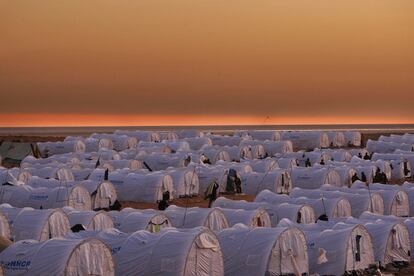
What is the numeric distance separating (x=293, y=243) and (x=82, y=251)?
7169 millimetres

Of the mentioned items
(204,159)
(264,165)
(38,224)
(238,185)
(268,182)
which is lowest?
(238,185)

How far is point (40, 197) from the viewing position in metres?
39.1

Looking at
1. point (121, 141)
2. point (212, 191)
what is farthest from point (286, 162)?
point (121, 141)

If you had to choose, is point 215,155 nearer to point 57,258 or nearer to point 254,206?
point 254,206

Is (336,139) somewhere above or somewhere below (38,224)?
above

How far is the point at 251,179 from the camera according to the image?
49.2 meters

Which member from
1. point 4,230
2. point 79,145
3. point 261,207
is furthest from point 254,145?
point 4,230

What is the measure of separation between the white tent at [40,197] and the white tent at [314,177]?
48.1 ft

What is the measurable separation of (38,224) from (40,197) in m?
8.97

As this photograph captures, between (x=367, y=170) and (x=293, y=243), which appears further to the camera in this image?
(x=367, y=170)

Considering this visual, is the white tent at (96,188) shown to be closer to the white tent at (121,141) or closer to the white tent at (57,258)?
the white tent at (57,258)

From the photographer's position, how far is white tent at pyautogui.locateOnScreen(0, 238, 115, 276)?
22109 millimetres

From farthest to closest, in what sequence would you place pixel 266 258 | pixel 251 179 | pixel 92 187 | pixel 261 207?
1. pixel 251 179
2. pixel 92 187
3. pixel 261 207
4. pixel 266 258

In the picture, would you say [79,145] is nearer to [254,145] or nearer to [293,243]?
[254,145]
